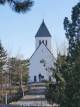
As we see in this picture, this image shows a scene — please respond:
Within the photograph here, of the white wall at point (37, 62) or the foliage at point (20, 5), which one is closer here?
the foliage at point (20, 5)

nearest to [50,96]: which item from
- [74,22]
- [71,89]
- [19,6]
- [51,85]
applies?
[51,85]

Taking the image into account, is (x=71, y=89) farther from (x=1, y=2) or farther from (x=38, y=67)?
(x=38, y=67)

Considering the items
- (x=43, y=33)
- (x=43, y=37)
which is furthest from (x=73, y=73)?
(x=43, y=33)

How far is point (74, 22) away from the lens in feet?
72.4

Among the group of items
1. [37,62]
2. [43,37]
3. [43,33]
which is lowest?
[37,62]

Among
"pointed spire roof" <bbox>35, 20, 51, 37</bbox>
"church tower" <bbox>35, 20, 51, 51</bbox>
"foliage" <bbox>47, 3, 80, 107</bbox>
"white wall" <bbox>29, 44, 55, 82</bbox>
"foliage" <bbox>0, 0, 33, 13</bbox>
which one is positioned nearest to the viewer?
"foliage" <bbox>0, 0, 33, 13</bbox>

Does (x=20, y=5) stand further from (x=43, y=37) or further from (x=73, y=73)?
(x=43, y=37)

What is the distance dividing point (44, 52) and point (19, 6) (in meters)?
85.0

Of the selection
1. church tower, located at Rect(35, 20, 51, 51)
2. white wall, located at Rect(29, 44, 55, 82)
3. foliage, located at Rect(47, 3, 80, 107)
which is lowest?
foliage, located at Rect(47, 3, 80, 107)

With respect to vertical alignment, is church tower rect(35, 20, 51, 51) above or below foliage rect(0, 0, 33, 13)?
above

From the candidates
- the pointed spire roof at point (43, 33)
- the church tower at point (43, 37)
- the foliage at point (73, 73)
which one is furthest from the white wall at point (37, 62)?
the foliage at point (73, 73)

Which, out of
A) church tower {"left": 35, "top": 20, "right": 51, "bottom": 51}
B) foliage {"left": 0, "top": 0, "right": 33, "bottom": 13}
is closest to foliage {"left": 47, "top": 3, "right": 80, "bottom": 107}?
foliage {"left": 0, "top": 0, "right": 33, "bottom": 13}

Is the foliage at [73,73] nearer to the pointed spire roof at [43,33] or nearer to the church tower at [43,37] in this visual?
the church tower at [43,37]

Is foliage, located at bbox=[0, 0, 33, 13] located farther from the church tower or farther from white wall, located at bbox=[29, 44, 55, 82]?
the church tower
